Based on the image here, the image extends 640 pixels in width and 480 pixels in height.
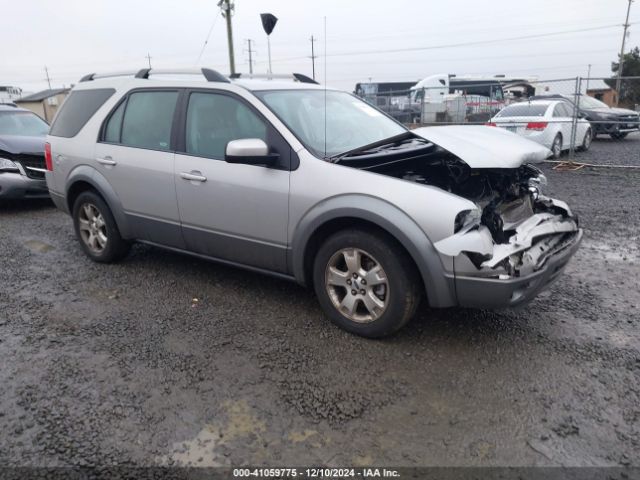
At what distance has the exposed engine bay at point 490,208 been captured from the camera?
3.06 meters

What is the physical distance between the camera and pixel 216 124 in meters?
4.11

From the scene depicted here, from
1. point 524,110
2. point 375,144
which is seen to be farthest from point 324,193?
point 524,110

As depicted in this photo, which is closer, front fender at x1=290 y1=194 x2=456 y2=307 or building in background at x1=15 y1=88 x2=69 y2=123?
front fender at x1=290 y1=194 x2=456 y2=307

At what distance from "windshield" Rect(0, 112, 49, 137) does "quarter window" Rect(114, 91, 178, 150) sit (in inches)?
194

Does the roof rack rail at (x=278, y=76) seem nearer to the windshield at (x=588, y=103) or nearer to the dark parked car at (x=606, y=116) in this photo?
the dark parked car at (x=606, y=116)

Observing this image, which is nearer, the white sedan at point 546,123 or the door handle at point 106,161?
A: the door handle at point 106,161

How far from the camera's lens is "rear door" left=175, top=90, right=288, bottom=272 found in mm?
3738

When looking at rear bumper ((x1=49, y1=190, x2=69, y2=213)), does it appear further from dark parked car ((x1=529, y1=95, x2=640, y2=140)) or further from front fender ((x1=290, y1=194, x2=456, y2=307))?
dark parked car ((x1=529, y1=95, x2=640, y2=140))

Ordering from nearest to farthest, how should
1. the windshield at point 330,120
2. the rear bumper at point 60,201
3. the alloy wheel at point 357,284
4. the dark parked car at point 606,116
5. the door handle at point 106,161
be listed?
the alloy wheel at point 357,284 → the windshield at point 330,120 → the door handle at point 106,161 → the rear bumper at point 60,201 → the dark parked car at point 606,116

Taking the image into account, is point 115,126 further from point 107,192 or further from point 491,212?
point 491,212

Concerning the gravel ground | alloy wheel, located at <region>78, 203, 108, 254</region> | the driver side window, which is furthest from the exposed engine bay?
alloy wheel, located at <region>78, 203, 108, 254</region>

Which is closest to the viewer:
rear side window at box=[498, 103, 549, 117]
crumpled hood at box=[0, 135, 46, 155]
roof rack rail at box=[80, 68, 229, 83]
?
roof rack rail at box=[80, 68, 229, 83]

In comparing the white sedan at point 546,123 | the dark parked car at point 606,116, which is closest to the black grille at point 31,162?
the white sedan at point 546,123

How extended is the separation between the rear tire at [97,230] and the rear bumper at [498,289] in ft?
11.2
